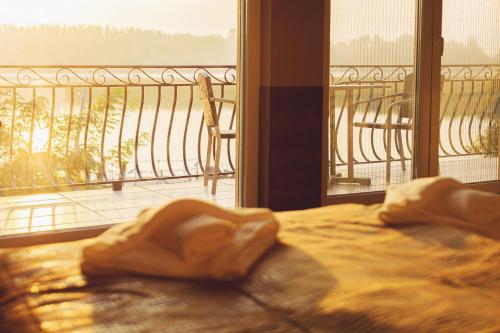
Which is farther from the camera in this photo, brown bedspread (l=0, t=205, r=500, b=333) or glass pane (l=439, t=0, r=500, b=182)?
glass pane (l=439, t=0, r=500, b=182)

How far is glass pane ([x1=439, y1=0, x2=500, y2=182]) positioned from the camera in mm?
5348

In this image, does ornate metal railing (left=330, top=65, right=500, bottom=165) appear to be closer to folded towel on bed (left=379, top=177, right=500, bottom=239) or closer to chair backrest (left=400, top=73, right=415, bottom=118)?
chair backrest (left=400, top=73, right=415, bottom=118)

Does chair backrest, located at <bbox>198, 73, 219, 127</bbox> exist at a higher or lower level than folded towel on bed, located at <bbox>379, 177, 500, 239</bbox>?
higher

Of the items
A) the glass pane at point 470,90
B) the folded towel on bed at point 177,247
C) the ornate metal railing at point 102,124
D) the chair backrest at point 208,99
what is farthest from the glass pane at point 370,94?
the folded towel on bed at point 177,247

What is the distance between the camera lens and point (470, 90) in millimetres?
5520

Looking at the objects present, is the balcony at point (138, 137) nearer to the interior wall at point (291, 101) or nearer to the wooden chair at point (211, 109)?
the interior wall at point (291, 101)

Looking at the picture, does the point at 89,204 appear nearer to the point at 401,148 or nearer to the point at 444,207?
the point at 401,148

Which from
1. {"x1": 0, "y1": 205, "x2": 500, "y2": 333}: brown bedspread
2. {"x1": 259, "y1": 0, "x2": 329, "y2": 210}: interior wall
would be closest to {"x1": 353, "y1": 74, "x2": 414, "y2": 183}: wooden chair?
{"x1": 259, "y1": 0, "x2": 329, "y2": 210}: interior wall

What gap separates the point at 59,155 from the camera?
5.86m

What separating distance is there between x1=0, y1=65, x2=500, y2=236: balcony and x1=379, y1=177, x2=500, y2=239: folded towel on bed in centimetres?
243

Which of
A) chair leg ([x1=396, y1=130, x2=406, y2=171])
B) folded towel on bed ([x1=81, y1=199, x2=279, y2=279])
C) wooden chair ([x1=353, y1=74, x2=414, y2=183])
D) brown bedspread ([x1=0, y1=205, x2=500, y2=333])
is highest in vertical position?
wooden chair ([x1=353, y1=74, x2=414, y2=183])

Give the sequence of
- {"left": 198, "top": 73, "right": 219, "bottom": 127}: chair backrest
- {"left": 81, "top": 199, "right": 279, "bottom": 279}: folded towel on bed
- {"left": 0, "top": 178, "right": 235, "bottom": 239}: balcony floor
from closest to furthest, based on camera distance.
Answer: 1. {"left": 81, "top": 199, "right": 279, "bottom": 279}: folded towel on bed
2. {"left": 0, "top": 178, "right": 235, "bottom": 239}: balcony floor
3. {"left": 198, "top": 73, "right": 219, "bottom": 127}: chair backrest

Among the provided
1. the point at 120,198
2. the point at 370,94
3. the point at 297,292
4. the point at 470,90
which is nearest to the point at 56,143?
the point at 120,198

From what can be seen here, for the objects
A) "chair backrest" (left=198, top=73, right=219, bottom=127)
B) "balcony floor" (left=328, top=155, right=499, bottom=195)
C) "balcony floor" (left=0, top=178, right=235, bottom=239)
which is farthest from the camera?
"chair backrest" (left=198, top=73, right=219, bottom=127)
